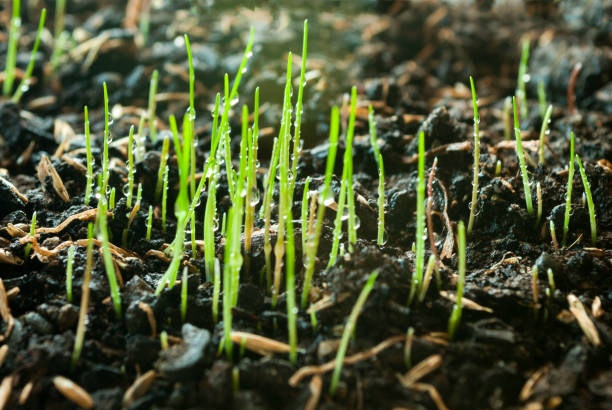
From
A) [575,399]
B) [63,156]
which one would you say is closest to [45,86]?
[63,156]

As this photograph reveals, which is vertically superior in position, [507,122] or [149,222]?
[507,122]

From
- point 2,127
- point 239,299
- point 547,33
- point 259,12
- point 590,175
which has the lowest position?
point 239,299

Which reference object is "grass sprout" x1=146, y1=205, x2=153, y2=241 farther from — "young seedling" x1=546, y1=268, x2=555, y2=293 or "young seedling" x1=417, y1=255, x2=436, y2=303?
"young seedling" x1=546, y1=268, x2=555, y2=293

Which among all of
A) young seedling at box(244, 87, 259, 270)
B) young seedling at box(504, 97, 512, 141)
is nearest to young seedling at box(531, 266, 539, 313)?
young seedling at box(244, 87, 259, 270)

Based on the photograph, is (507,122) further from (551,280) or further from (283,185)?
(283,185)

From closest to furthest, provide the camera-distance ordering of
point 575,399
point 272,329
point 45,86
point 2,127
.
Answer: point 575,399 → point 272,329 → point 2,127 → point 45,86

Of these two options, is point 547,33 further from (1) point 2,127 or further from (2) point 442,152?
(1) point 2,127

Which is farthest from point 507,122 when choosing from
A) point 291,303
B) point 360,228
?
point 291,303

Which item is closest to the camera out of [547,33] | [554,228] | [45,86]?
[554,228]

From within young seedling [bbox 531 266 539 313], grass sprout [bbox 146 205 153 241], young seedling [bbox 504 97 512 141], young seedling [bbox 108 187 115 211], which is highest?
young seedling [bbox 504 97 512 141]
